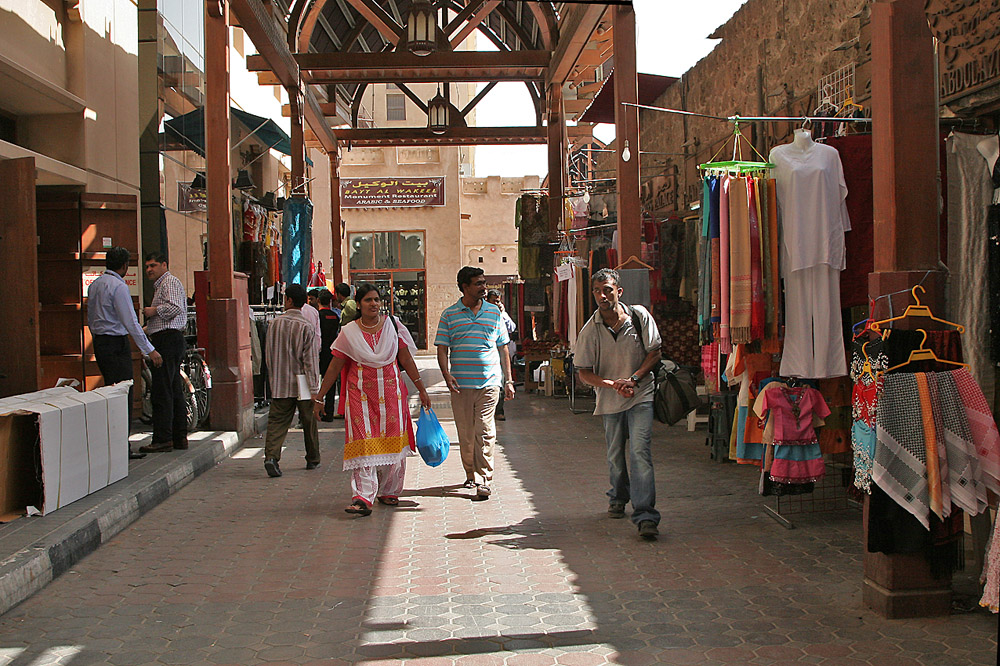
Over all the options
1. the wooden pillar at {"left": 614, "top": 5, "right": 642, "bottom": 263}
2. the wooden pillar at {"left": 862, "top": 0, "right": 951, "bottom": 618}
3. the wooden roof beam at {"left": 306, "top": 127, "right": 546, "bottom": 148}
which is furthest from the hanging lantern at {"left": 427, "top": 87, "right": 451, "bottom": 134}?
the wooden pillar at {"left": 862, "top": 0, "right": 951, "bottom": 618}

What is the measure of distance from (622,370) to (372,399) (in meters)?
1.94

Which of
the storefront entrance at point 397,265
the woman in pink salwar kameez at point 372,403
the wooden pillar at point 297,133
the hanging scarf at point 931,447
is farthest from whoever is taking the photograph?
the storefront entrance at point 397,265

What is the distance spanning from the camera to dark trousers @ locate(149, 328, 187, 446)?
841cm

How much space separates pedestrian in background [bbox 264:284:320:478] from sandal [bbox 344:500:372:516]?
1772 millimetres

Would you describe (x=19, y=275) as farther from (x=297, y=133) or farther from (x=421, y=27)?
(x=297, y=133)

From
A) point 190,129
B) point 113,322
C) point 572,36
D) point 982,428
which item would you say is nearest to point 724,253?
point 982,428

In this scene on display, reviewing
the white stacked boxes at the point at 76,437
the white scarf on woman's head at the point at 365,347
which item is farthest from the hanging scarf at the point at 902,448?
the white stacked boxes at the point at 76,437

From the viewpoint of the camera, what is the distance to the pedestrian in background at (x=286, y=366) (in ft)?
26.4

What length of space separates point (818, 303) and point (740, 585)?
2.07 metres

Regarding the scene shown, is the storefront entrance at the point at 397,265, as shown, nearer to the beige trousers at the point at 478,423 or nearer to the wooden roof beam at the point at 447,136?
the wooden roof beam at the point at 447,136

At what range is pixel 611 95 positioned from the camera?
14023 millimetres

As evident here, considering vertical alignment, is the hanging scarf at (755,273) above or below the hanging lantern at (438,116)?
below

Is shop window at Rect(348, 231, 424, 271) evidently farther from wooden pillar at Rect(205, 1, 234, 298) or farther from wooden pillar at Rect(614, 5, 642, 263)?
wooden pillar at Rect(614, 5, 642, 263)

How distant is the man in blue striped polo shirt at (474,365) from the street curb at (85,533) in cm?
240
